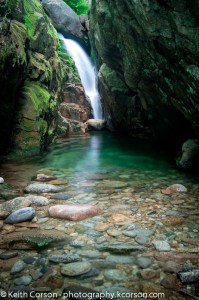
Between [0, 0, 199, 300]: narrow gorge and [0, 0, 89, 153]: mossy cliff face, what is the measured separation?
0.04 metres

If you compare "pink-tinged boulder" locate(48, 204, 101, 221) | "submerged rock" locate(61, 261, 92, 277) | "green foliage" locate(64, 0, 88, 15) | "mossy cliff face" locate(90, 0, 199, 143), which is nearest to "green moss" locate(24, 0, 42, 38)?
A: "mossy cliff face" locate(90, 0, 199, 143)

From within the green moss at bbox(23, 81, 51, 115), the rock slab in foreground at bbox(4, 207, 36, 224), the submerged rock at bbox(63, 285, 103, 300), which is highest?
the green moss at bbox(23, 81, 51, 115)

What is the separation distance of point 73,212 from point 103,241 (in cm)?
92

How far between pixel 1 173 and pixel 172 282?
5.76 m

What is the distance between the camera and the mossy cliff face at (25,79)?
8484 mm

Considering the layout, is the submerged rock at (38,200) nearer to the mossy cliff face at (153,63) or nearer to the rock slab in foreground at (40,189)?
the rock slab in foreground at (40,189)

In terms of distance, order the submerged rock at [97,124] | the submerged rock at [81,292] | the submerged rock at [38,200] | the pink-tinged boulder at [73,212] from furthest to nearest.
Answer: the submerged rock at [97,124] < the submerged rock at [38,200] < the pink-tinged boulder at [73,212] < the submerged rock at [81,292]

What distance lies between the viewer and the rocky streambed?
2951mm

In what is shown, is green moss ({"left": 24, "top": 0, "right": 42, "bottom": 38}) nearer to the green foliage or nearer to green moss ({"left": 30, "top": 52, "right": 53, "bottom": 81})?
green moss ({"left": 30, "top": 52, "right": 53, "bottom": 81})

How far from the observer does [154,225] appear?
4.39 meters

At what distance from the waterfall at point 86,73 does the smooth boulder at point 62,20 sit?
135 centimetres

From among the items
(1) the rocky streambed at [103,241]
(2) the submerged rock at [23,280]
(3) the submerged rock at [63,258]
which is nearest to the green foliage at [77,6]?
(1) the rocky streambed at [103,241]

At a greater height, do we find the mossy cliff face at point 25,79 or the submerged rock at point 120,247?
the mossy cliff face at point 25,79

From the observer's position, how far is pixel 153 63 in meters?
8.75
